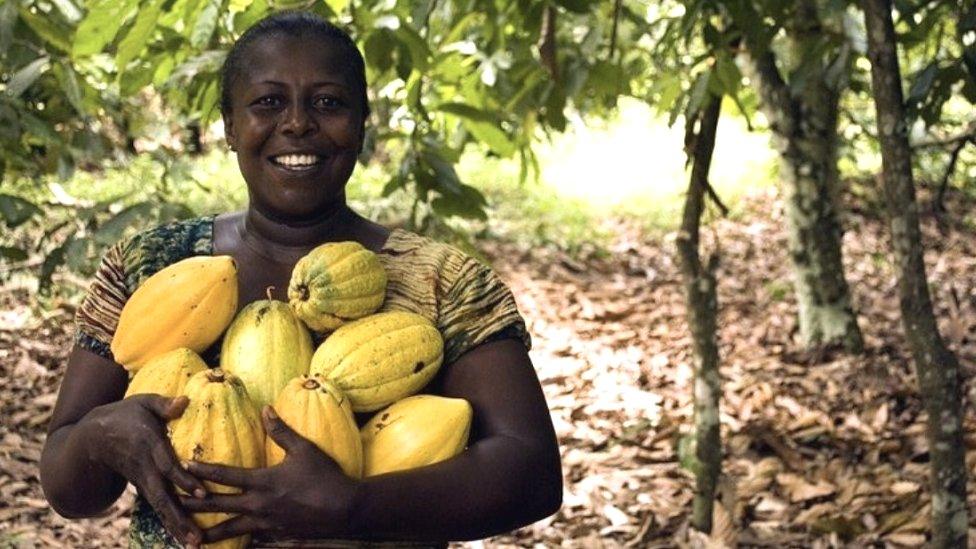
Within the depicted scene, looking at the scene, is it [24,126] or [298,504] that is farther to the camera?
[24,126]

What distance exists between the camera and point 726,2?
8.13 feet

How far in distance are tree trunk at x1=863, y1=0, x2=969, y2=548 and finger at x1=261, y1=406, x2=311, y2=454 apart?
1.54 m

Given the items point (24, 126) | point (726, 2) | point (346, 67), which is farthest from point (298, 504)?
point (24, 126)

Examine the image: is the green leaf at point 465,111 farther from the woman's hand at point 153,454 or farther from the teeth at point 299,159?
the woman's hand at point 153,454

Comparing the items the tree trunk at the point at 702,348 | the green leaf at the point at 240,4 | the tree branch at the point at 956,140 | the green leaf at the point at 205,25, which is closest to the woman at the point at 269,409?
the green leaf at the point at 205,25

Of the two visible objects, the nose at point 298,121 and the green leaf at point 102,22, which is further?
the green leaf at point 102,22

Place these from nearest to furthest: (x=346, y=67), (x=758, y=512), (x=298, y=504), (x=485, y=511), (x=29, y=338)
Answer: (x=298, y=504) → (x=485, y=511) → (x=346, y=67) → (x=758, y=512) → (x=29, y=338)

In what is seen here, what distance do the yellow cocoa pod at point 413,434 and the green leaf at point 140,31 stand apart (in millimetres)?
1147

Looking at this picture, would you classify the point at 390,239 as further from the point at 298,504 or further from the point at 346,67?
the point at 298,504

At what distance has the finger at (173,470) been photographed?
1.21 meters

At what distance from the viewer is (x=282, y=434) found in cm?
121

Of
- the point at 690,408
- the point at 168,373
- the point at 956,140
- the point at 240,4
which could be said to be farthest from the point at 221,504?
the point at 690,408

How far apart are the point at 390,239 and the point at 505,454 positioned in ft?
1.19

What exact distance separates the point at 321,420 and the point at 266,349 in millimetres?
140
